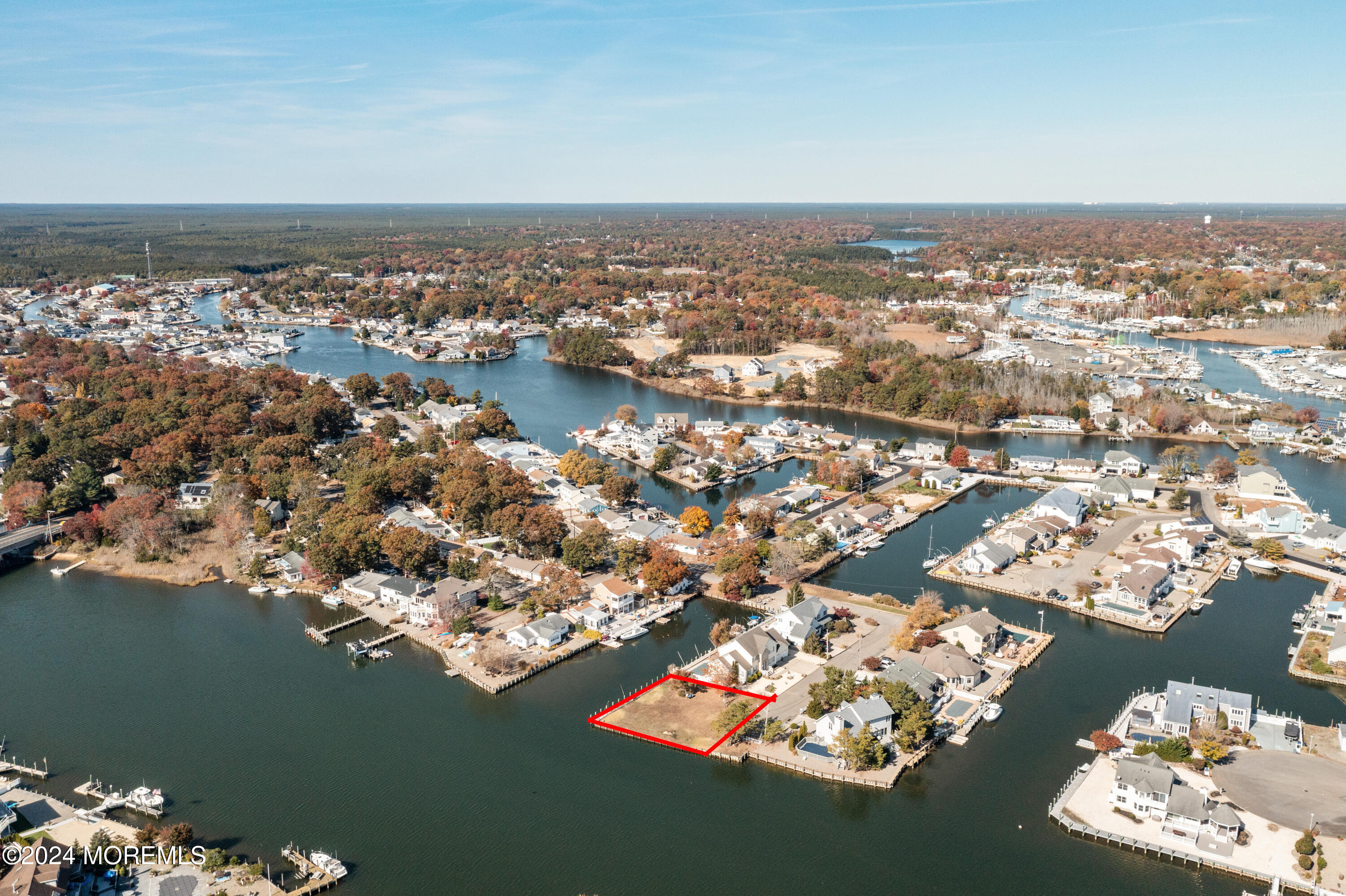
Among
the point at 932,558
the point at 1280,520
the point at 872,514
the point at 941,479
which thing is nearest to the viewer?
the point at 932,558

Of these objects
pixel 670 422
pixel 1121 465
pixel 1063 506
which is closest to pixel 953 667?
pixel 1063 506

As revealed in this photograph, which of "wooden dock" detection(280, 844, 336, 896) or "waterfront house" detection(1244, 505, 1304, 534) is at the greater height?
"waterfront house" detection(1244, 505, 1304, 534)

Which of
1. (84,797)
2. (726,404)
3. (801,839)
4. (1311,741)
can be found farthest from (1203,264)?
(84,797)

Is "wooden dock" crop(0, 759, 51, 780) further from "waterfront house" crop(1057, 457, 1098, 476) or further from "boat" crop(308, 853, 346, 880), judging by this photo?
"waterfront house" crop(1057, 457, 1098, 476)

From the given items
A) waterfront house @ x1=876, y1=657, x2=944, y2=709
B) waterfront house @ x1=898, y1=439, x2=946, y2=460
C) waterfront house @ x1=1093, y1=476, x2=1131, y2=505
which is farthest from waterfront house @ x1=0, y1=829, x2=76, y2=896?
waterfront house @ x1=898, y1=439, x2=946, y2=460

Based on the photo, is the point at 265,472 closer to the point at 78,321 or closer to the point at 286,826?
the point at 286,826

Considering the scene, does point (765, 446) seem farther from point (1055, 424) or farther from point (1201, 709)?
point (1201, 709)
